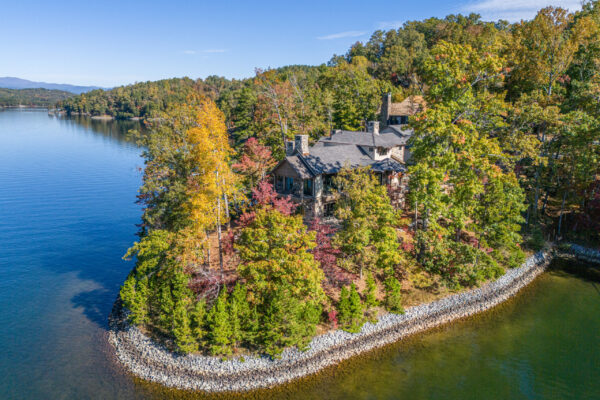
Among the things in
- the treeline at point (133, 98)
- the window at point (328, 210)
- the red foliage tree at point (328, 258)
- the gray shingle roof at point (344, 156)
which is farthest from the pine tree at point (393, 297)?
the treeline at point (133, 98)

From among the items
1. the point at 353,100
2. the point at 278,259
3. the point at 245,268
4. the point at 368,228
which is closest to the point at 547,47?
the point at 353,100

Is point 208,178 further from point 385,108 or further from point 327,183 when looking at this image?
point 385,108

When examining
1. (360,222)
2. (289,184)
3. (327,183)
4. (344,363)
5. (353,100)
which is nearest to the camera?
(344,363)

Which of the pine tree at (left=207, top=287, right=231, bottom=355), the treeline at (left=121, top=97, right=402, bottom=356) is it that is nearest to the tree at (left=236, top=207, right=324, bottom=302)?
the treeline at (left=121, top=97, right=402, bottom=356)

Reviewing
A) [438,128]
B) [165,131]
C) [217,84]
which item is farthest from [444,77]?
[217,84]

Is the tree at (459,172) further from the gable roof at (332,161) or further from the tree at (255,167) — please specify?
the tree at (255,167)

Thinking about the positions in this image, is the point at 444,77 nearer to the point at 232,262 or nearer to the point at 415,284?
the point at 415,284

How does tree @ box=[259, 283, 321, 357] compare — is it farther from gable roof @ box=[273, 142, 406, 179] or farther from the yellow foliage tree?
gable roof @ box=[273, 142, 406, 179]

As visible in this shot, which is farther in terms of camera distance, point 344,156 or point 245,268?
point 344,156
